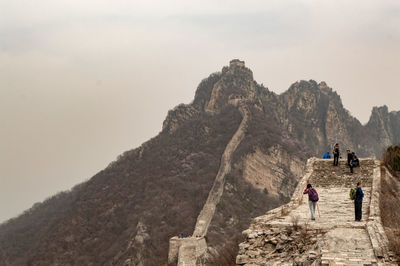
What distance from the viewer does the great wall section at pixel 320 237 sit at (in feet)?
27.3

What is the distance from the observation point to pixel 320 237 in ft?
31.3

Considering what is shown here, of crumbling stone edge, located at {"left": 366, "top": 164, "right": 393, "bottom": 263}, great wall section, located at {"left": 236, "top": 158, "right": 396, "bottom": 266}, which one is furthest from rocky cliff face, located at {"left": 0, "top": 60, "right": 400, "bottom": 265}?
crumbling stone edge, located at {"left": 366, "top": 164, "right": 393, "bottom": 263}

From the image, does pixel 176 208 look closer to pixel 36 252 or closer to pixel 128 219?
pixel 128 219

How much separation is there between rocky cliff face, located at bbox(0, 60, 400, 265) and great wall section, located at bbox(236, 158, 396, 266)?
32.2 metres

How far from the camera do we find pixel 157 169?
84750 mm

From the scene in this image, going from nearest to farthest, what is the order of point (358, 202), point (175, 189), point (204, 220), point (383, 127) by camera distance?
point (358, 202), point (204, 220), point (175, 189), point (383, 127)

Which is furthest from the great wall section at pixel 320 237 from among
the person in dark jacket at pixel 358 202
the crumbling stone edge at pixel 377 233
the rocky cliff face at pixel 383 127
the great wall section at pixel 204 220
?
the rocky cliff face at pixel 383 127

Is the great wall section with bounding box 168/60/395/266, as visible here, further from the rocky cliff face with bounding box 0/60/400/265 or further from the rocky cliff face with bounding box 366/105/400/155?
the rocky cliff face with bounding box 366/105/400/155

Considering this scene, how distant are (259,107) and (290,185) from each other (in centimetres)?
2531

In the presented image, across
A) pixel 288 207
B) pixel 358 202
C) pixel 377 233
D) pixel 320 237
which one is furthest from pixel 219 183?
pixel 377 233

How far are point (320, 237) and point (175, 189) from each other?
66.8 m

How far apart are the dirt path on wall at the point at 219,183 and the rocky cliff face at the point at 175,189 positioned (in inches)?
28.6

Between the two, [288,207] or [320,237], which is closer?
[320,237]

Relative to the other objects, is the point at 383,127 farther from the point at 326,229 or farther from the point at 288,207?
the point at 326,229
